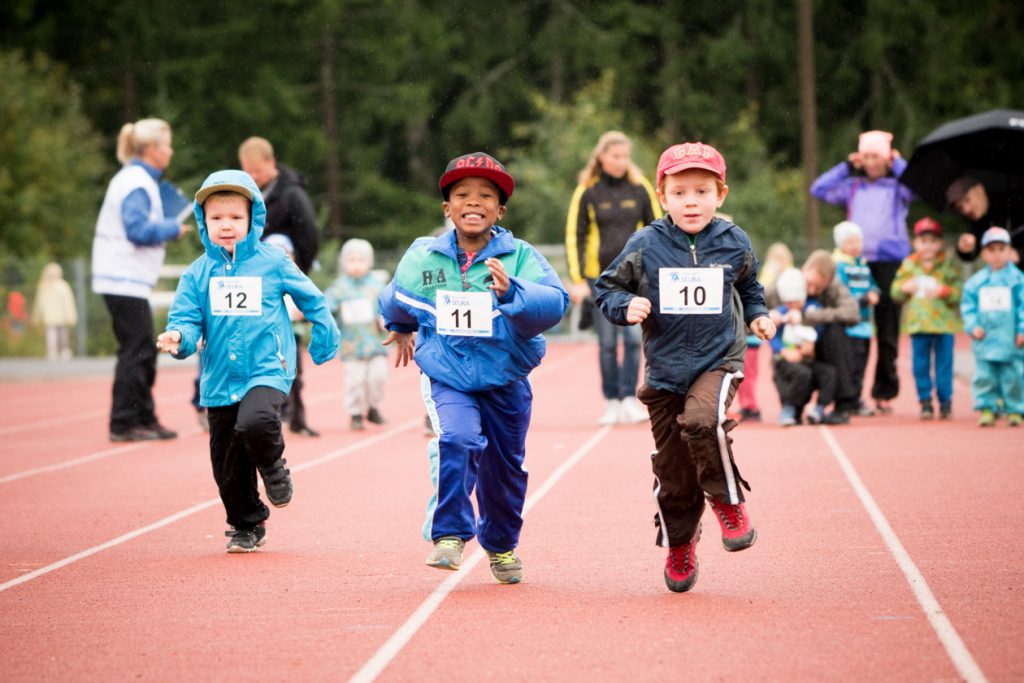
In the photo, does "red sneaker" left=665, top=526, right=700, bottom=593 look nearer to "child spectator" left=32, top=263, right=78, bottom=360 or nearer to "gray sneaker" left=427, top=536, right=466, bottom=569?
"gray sneaker" left=427, top=536, right=466, bottom=569

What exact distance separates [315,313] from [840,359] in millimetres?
7017

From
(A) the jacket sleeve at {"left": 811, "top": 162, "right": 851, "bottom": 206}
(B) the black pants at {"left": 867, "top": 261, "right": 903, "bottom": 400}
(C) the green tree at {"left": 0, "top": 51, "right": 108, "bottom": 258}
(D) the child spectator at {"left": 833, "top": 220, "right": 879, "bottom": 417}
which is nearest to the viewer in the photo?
(D) the child spectator at {"left": 833, "top": 220, "right": 879, "bottom": 417}

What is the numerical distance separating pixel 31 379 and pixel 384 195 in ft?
90.1

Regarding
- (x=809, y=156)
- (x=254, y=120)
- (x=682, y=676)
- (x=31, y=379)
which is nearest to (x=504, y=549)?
(x=682, y=676)

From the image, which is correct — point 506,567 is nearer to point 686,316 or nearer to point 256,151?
point 686,316

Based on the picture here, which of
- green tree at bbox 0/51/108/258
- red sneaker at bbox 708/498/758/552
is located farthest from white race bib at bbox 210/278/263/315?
green tree at bbox 0/51/108/258

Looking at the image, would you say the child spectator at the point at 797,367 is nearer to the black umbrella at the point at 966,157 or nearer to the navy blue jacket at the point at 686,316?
the black umbrella at the point at 966,157

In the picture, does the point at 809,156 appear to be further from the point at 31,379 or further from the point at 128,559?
the point at 128,559

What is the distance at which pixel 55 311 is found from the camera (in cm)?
3181

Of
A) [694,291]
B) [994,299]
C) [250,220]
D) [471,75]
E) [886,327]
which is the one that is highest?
[471,75]

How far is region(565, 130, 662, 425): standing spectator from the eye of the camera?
1384cm

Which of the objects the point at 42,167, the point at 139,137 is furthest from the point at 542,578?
the point at 42,167

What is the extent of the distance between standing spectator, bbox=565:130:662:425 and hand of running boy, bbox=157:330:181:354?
21.3 feet

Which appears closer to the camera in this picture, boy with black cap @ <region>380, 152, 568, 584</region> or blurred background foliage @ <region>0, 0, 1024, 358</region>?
boy with black cap @ <region>380, 152, 568, 584</region>
